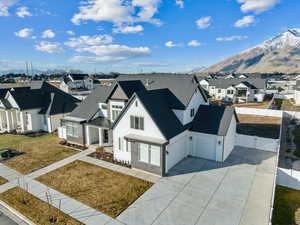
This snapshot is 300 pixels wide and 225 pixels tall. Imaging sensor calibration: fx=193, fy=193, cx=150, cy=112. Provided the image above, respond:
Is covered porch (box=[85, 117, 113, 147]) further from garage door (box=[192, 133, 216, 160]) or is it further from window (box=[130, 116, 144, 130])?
garage door (box=[192, 133, 216, 160])

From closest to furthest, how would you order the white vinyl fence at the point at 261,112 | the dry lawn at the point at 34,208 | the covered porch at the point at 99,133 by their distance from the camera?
1. the dry lawn at the point at 34,208
2. the covered porch at the point at 99,133
3. the white vinyl fence at the point at 261,112

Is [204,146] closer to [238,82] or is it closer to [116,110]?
[116,110]

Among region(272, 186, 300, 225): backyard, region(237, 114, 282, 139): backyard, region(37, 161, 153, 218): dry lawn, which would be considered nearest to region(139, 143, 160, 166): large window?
region(37, 161, 153, 218): dry lawn

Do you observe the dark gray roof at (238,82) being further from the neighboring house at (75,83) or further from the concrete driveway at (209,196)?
the neighboring house at (75,83)

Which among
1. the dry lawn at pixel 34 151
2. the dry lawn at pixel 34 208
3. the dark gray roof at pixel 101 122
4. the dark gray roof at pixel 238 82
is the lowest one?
the dry lawn at pixel 34 208

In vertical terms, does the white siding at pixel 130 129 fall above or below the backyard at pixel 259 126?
above

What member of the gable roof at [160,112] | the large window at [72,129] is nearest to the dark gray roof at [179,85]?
the gable roof at [160,112]
